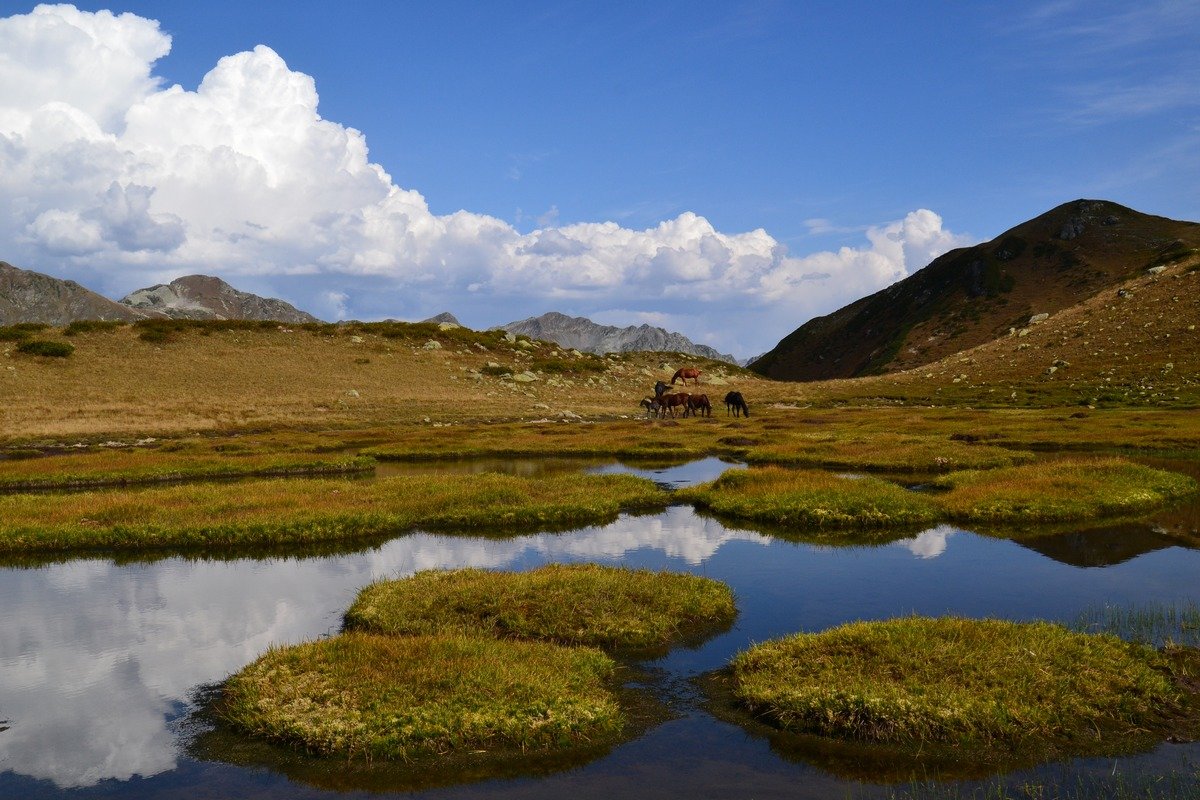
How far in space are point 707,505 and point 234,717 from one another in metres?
25.5

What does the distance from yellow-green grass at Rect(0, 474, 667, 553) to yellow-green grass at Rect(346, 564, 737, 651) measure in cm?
1062

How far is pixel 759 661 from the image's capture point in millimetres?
16688

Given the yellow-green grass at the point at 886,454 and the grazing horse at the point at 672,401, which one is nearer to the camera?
the yellow-green grass at the point at 886,454

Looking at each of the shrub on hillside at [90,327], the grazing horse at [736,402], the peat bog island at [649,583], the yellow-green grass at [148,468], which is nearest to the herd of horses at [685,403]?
the grazing horse at [736,402]

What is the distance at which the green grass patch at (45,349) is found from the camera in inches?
3364

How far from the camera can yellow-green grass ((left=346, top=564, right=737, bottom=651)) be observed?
1934 centimetres

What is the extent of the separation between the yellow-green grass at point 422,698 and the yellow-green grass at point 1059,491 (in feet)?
77.2

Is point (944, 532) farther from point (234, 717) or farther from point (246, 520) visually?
point (246, 520)

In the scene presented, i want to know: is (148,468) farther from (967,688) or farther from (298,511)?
(967,688)

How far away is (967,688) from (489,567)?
16.3 metres

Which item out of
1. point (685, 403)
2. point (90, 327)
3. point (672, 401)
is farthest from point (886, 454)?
point (90, 327)

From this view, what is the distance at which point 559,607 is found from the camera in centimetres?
2047

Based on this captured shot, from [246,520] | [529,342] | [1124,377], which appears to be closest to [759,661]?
[246,520]

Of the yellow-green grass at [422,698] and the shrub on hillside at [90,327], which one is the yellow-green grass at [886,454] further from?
the shrub on hillside at [90,327]
